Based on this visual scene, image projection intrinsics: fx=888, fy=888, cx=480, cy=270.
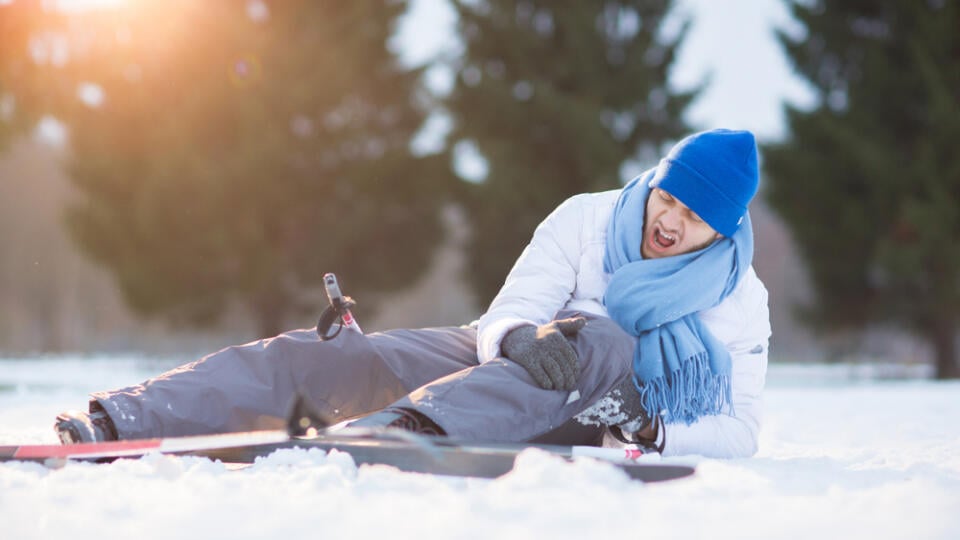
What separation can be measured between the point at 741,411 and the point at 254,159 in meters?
12.1

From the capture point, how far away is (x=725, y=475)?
182 centimetres

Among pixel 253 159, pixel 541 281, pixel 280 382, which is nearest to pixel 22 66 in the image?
pixel 253 159

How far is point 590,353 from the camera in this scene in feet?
6.89

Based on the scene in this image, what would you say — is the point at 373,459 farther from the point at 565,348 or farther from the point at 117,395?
the point at 117,395

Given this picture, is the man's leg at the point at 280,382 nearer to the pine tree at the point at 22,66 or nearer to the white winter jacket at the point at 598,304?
the white winter jacket at the point at 598,304

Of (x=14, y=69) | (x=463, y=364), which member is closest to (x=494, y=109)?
(x=14, y=69)

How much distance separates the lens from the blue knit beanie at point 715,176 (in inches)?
93.7

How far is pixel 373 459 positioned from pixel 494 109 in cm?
1167

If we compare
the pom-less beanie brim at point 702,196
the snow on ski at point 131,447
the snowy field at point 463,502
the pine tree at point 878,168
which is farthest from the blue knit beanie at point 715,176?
the pine tree at point 878,168

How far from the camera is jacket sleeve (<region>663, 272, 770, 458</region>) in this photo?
91.0 inches

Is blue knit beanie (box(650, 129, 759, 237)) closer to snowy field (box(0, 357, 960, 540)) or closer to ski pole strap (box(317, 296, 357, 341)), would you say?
snowy field (box(0, 357, 960, 540))

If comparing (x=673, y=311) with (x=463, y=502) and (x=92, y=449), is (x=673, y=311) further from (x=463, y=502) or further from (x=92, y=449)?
(x=92, y=449)

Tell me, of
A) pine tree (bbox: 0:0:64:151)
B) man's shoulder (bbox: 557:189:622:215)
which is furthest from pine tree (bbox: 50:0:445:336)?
man's shoulder (bbox: 557:189:622:215)

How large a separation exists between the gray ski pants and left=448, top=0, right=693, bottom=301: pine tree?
10.4 m
